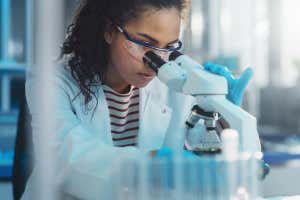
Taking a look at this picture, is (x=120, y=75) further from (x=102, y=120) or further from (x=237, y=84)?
(x=237, y=84)

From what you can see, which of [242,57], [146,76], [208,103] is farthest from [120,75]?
[242,57]

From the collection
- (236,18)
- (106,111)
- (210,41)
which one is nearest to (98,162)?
(106,111)

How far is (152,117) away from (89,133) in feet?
1.24

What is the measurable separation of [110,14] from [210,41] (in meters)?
2.03

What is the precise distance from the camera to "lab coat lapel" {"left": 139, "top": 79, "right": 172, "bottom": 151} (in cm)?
129

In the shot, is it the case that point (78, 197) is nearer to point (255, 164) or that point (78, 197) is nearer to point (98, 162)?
point (98, 162)

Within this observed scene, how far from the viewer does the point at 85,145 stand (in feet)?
3.03

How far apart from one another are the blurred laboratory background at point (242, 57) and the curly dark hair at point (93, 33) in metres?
0.07

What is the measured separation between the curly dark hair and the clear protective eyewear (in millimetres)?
56

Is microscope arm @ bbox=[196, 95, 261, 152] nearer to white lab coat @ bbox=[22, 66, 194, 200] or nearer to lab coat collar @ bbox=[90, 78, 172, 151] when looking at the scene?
white lab coat @ bbox=[22, 66, 194, 200]

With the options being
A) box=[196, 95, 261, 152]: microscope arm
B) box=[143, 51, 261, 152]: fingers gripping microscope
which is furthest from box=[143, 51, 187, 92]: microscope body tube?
box=[196, 95, 261, 152]: microscope arm

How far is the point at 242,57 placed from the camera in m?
3.22

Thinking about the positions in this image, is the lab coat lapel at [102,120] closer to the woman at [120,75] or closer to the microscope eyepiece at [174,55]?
the woman at [120,75]

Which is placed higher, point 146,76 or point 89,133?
point 146,76
